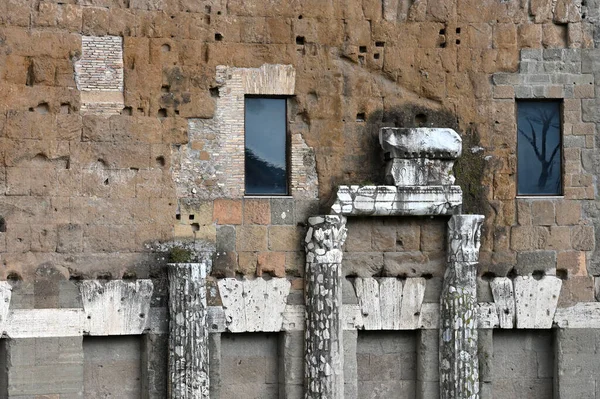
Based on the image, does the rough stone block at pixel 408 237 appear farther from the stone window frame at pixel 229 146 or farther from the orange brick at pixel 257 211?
the orange brick at pixel 257 211

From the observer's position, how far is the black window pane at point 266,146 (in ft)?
47.5

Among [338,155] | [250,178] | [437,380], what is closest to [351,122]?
[338,155]

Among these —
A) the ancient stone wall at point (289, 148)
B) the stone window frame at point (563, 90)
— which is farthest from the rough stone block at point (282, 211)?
the stone window frame at point (563, 90)

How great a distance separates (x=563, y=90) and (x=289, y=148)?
371 cm

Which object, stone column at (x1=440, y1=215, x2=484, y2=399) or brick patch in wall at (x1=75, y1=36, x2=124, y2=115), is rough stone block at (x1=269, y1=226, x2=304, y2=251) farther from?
brick patch in wall at (x1=75, y1=36, x2=124, y2=115)

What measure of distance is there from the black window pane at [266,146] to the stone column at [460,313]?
2289mm

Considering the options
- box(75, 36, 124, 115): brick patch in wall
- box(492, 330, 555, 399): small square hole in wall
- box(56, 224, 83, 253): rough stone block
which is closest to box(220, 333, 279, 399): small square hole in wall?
box(56, 224, 83, 253): rough stone block

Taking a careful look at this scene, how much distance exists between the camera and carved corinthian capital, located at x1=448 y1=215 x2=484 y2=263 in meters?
14.6

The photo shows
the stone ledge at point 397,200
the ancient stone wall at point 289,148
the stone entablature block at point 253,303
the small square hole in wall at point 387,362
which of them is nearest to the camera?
the ancient stone wall at point 289,148

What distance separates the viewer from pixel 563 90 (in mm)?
15133

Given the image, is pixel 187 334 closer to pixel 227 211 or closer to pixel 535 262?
pixel 227 211

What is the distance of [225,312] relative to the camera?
14.1 metres

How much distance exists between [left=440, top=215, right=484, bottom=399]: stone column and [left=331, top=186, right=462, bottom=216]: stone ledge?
0.85ft

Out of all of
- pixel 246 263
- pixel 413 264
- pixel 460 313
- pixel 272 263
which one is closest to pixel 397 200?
pixel 413 264
